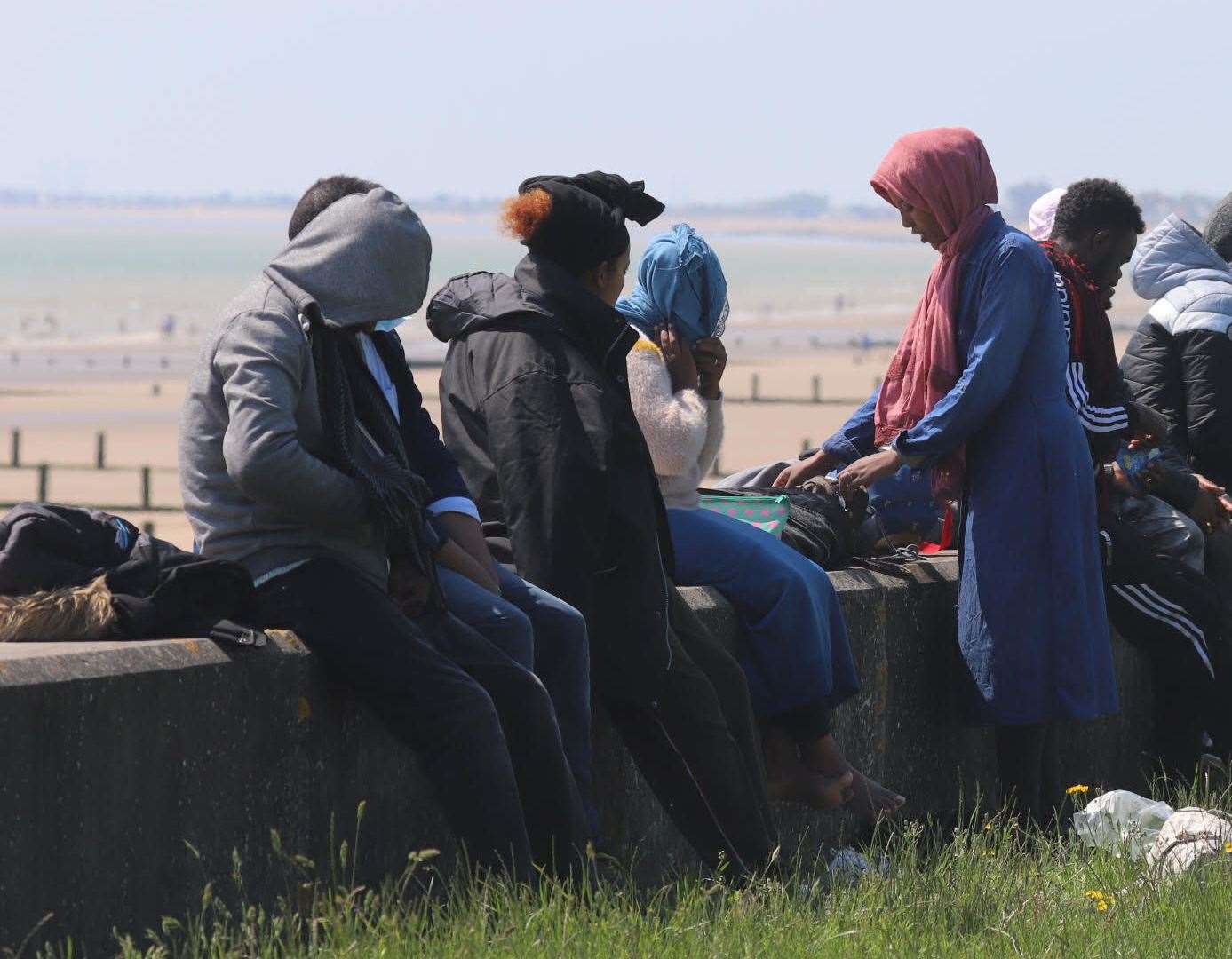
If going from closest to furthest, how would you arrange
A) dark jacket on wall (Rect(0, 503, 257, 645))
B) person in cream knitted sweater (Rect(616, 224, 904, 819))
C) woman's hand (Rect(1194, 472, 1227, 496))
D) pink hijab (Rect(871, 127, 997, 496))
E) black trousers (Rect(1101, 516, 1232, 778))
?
dark jacket on wall (Rect(0, 503, 257, 645)) → person in cream knitted sweater (Rect(616, 224, 904, 819)) → pink hijab (Rect(871, 127, 997, 496)) → black trousers (Rect(1101, 516, 1232, 778)) → woman's hand (Rect(1194, 472, 1227, 496))

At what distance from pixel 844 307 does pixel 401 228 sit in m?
140

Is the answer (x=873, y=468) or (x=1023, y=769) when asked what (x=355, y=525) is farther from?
(x=1023, y=769)

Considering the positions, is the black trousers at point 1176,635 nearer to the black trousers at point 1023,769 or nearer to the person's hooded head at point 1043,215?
the black trousers at point 1023,769

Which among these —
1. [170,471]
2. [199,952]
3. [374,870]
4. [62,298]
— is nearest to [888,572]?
[374,870]

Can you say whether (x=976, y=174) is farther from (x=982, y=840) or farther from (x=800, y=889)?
(x=800, y=889)

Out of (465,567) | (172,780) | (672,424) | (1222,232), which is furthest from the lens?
(1222,232)

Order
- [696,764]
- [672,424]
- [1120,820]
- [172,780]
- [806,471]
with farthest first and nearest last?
[806,471] < [1120,820] < [672,424] < [696,764] < [172,780]


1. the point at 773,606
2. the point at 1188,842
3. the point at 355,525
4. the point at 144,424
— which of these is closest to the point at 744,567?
the point at 773,606

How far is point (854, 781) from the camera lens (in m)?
5.28

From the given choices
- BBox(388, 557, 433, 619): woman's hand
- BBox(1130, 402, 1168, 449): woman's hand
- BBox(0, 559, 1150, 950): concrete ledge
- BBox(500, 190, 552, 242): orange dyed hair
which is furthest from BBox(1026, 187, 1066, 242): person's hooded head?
BBox(388, 557, 433, 619): woman's hand

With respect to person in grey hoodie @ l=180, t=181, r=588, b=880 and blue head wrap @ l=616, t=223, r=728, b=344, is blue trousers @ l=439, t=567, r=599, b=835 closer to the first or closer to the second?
person in grey hoodie @ l=180, t=181, r=588, b=880

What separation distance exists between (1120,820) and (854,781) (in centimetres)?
81

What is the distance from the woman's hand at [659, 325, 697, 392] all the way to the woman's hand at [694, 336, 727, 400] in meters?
0.02

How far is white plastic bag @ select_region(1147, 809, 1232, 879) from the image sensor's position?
497 centimetres
